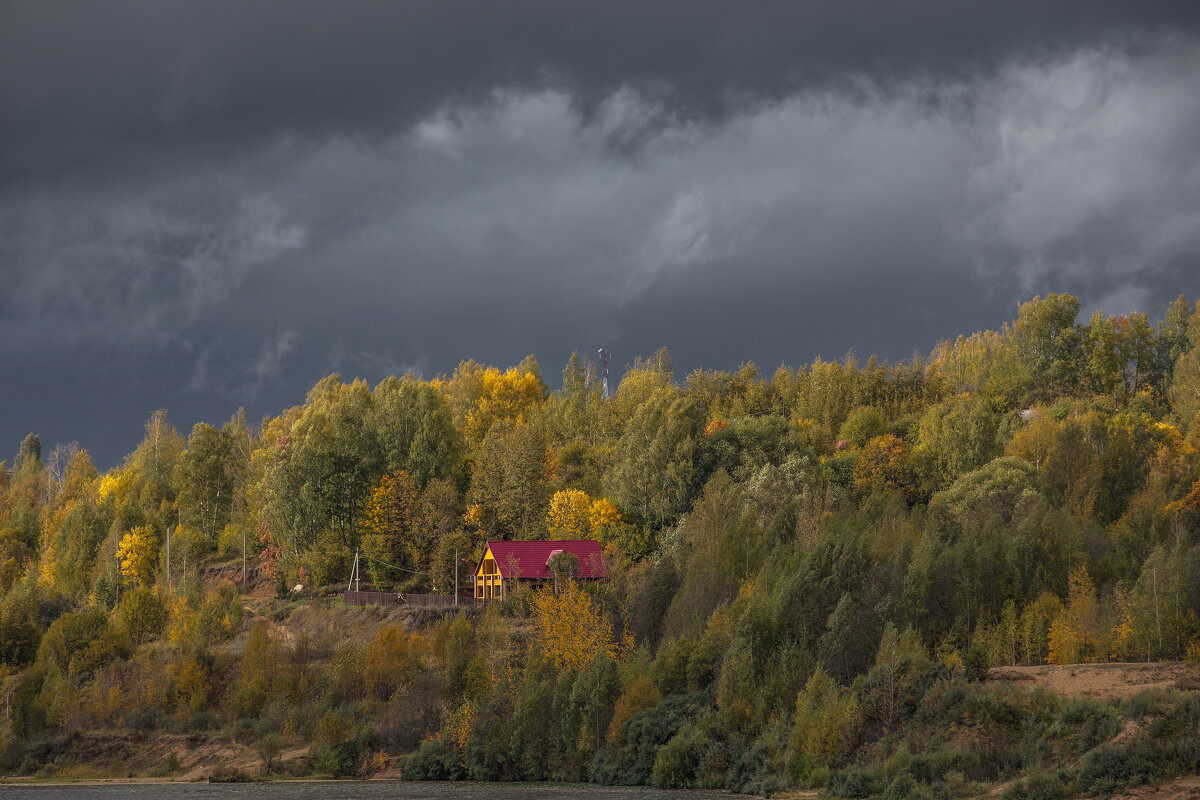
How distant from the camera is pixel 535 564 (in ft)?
346

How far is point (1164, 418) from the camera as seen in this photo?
12344cm

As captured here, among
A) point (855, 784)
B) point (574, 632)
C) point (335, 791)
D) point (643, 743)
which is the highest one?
point (574, 632)

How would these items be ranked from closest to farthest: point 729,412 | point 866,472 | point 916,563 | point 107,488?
point 916,563 < point 866,472 < point 729,412 < point 107,488

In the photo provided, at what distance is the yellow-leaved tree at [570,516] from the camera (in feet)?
363

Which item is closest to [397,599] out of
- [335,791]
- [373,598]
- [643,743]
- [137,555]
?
[373,598]

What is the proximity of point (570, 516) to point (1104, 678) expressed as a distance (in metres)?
52.2

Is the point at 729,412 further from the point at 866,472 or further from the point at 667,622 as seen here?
the point at 667,622

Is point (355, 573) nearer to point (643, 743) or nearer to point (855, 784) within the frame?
point (643, 743)

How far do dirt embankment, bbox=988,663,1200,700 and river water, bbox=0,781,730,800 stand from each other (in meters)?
17.6

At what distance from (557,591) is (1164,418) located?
63248 mm

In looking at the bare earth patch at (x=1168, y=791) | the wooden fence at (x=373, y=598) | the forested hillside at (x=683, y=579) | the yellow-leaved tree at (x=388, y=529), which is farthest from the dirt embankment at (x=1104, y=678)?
the yellow-leaved tree at (x=388, y=529)

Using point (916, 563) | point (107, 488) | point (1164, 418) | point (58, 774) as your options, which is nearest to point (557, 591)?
point (916, 563)

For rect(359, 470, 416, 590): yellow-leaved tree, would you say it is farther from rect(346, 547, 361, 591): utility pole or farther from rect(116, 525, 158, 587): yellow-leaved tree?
rect(116, 525, 158, 587): yellow-leaved tree

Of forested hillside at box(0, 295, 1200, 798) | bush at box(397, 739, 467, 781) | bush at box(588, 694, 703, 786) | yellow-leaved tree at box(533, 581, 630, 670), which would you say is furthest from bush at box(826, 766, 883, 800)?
bush at box(397, 739, 467, 781)
